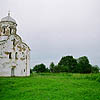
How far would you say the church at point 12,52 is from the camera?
2716 centimetres

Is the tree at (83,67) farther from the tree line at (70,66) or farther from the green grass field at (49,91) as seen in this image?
the green grass field at (49,91)

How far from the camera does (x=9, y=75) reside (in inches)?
1064

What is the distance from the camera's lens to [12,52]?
28.1m

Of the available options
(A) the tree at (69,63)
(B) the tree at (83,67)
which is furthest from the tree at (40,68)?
(B) the tree at (83,67)

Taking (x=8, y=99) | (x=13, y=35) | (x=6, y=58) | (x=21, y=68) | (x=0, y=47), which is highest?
(x=13, y=35)

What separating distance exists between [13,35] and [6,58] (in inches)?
185

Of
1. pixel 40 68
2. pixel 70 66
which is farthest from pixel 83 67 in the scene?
pixel 40 68

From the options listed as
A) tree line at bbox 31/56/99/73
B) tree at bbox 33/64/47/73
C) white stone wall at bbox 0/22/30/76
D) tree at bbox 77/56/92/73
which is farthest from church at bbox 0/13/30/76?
tree at bbox 77/56/92/73

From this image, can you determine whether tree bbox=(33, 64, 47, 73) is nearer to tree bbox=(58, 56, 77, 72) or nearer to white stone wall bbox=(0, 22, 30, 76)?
tree bbox=(58, 56, 77, 72)

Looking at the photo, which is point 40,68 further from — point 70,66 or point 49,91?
point 49,91

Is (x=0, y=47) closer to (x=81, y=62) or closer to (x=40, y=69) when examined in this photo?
(x=40, y=69)

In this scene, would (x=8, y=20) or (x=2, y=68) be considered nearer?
(x=2, y=68)

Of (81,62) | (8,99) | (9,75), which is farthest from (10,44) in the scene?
(81,62)

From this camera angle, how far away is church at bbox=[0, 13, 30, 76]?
2716cm
